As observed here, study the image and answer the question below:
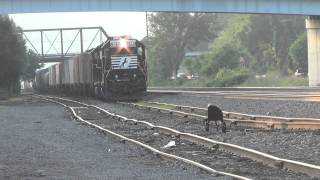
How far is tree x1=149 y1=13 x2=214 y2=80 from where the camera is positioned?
116 metres

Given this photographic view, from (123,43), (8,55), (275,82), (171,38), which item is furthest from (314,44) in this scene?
(171,38)

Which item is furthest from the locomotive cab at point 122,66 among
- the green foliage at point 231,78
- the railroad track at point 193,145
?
the green foliage at point 231,78

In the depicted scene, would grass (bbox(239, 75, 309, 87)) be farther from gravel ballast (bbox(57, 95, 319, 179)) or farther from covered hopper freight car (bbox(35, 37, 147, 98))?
gravel ballast (bbox(57, 95, 319, 179))

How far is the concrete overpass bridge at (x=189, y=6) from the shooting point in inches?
2158

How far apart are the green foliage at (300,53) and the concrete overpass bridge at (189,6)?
110 feet

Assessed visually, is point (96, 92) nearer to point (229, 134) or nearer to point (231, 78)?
point (229, 134)

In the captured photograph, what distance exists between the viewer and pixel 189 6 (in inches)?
2237

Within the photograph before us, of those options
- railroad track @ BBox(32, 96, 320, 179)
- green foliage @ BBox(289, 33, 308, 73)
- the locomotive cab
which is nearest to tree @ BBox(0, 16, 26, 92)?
the locomotive cab

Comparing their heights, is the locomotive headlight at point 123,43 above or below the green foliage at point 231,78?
above

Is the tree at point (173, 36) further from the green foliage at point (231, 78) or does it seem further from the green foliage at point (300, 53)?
the green foliage at point (231, 78)

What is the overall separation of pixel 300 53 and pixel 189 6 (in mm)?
41915

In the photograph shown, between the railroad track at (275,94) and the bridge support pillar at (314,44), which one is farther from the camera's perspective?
the bridge support pillar at (314,44)

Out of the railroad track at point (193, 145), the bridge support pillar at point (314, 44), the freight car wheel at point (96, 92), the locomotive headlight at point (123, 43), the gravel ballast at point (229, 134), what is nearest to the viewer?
the railroad track at point (193, 145)

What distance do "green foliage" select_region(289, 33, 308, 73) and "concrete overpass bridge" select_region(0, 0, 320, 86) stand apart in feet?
110
